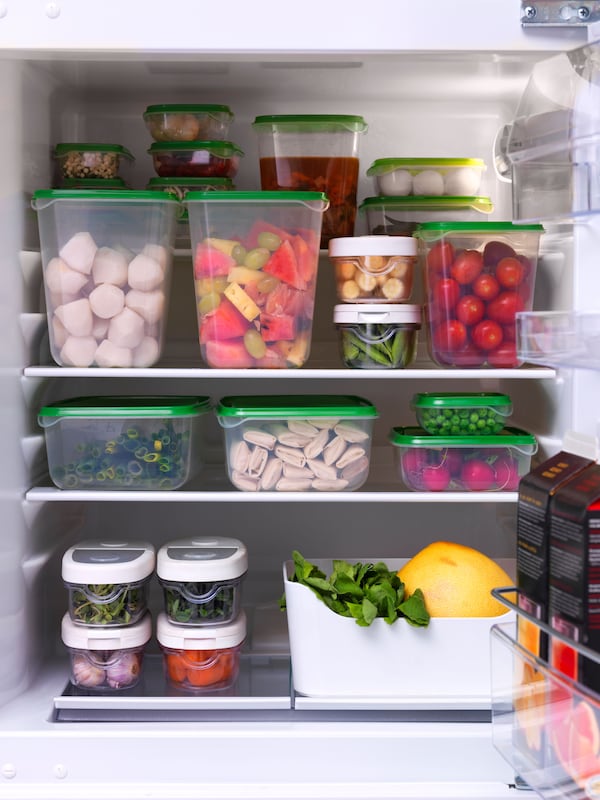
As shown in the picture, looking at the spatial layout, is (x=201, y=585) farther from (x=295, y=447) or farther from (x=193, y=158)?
(x=193, y=158)

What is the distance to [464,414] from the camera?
158 centimetres

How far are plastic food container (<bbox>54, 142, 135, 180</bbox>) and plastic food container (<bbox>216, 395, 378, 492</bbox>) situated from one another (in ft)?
1.66

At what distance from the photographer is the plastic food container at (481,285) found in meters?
1.53

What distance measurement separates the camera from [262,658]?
165 centimetres

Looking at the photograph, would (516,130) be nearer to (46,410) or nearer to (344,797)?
(46,410)

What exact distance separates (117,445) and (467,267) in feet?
2.11

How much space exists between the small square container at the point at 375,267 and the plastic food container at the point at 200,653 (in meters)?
0.58

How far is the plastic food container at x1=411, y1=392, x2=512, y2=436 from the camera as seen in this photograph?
1.58m

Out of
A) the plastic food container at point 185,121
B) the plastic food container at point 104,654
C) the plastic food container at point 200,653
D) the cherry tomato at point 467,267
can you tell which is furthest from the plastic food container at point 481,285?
the plastic food container at point 104,654

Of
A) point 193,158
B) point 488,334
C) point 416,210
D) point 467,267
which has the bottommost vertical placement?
point 488,334

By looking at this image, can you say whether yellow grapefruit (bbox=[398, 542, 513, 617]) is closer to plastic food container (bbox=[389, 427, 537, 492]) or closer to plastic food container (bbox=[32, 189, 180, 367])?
plastic food container (bbox=[389, 427, 537, 492])

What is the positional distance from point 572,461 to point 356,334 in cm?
59

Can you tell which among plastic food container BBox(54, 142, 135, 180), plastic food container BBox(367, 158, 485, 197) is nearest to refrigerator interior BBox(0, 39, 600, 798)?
plastic food container BBox(54, 142, 135, 180)

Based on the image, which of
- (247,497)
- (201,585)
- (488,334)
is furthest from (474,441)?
(201,585)
